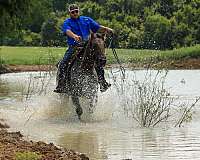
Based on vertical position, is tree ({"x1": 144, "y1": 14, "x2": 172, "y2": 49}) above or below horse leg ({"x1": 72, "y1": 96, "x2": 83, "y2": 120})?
below

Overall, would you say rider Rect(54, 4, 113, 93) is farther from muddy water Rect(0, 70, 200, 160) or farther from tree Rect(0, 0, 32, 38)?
tree Rect(0, 0, 32, 38)

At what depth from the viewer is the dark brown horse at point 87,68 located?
13086mm

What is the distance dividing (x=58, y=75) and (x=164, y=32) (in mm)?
37278

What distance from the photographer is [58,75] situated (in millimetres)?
13438

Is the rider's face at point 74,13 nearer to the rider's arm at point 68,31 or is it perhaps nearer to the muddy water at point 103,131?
the rider's arm at point 68,31

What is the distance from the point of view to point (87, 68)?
13.1 metres

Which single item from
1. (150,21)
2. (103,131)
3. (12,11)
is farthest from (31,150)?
(150,21)

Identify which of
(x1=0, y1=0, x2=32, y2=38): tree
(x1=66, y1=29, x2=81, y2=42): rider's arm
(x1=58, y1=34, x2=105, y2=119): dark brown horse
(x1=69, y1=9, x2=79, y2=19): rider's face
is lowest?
(x1=0, y1=0, x2=32, y2=38): tree

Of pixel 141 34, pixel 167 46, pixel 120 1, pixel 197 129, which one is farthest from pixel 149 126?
pixel 120 1

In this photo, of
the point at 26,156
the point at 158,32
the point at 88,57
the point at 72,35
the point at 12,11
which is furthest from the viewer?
the point at 158,32

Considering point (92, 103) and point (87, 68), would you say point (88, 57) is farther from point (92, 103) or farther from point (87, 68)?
point (92, 103)

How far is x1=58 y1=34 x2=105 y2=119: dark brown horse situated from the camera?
42.9 ft

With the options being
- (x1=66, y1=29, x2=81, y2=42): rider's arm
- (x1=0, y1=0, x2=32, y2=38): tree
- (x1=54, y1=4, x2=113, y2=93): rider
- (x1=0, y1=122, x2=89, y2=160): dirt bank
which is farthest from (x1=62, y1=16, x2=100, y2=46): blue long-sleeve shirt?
(x1=0, y1=0, x2=32, y2=38): tree

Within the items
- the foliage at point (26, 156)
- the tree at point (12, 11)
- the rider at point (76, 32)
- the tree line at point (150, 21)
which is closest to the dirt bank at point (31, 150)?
the foliage at point (26, 156)
